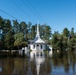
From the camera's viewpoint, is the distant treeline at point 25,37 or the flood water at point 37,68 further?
the distant treeline at point 25,37

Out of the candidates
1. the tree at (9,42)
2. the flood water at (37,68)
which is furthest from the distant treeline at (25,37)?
the flood water at (37,68)

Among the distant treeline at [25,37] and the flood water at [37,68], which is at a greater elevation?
the distant treeline at [25,37]

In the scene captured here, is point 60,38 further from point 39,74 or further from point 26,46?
point 39,74

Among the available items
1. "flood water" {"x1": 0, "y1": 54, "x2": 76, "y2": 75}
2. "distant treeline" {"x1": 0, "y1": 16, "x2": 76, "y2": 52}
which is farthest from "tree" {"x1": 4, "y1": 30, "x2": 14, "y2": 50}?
"flood water" {"x1": 0, "y1": 54, "x2": 76, "y2": 75}

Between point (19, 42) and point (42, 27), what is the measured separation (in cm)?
4167

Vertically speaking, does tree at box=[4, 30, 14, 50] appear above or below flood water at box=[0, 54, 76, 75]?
above

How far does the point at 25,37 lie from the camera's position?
8625 cm

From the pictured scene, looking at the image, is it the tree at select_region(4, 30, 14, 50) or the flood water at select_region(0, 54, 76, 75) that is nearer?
the flood water at select_region(0, 54, 76, 75)

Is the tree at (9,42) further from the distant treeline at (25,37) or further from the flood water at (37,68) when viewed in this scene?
the flood water at (37,68)

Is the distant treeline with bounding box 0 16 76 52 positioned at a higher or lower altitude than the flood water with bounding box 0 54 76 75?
higher

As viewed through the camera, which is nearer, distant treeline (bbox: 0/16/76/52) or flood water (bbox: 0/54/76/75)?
flood water (bbox: 0/54/76/75)

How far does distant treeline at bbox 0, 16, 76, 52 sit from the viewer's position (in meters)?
56.7

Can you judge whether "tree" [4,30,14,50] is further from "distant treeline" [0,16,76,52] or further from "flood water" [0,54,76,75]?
"flood water" [0,54,76,75]

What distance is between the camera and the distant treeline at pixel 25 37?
56688mm
